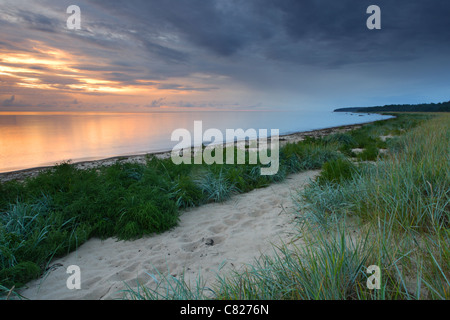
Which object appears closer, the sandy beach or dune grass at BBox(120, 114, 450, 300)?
dune grass at BBox(120, 114, 450, 300)

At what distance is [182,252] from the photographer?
3.53 m

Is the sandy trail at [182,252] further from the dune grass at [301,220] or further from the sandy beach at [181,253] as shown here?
the dune grass at [301,220]

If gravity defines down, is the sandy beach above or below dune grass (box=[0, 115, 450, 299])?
below

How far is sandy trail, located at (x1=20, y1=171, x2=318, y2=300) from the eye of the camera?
9.59 feet

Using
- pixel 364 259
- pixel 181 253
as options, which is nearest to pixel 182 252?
pixel 181 253

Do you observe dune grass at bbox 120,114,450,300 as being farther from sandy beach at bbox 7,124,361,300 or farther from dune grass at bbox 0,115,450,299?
sandy beach at bbox 7,124,361,300

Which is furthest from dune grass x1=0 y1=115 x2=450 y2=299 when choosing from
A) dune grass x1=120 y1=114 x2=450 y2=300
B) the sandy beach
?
the sandy beach

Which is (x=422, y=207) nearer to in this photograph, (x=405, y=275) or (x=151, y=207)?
(x=405, y=275)

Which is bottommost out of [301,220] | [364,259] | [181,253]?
[181,253]

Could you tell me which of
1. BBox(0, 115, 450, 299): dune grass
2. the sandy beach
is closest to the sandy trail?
the sandy beach

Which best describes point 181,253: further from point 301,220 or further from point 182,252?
point 301,220
